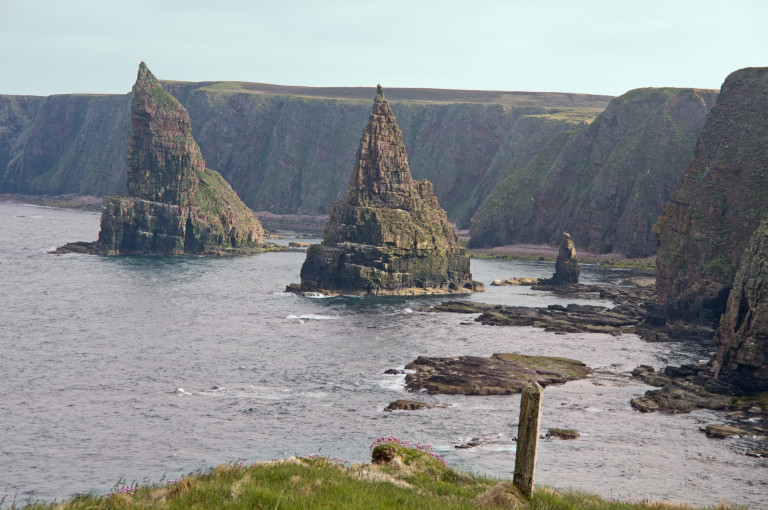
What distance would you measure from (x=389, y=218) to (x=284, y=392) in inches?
2972

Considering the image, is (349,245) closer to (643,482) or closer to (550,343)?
(550,343)

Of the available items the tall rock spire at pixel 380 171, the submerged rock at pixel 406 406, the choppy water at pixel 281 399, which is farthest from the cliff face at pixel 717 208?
the tall rock spire at pixel 380 171

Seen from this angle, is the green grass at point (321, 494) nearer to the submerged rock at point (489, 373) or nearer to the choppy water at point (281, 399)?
the choppy water at point (281, 399)

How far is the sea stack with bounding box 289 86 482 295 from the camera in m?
145

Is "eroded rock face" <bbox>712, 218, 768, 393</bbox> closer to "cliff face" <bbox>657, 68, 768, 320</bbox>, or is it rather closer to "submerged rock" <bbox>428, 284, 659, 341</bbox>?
"cliff face" <bbox>657, 68, 768, 320</bbox>

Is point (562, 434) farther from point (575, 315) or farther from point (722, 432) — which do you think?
point (575, 315)

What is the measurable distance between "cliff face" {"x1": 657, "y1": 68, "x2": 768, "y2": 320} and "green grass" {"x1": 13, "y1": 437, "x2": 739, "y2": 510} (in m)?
84.0

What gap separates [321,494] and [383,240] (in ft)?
397

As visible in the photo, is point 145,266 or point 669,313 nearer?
point 669,313

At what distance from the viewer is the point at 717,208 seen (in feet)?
361

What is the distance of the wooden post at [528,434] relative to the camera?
24.2 metres

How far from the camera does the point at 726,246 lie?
107188 millimetres

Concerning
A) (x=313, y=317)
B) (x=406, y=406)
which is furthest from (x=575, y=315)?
(x=406, y=406)

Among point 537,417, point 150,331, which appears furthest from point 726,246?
point 537,417
